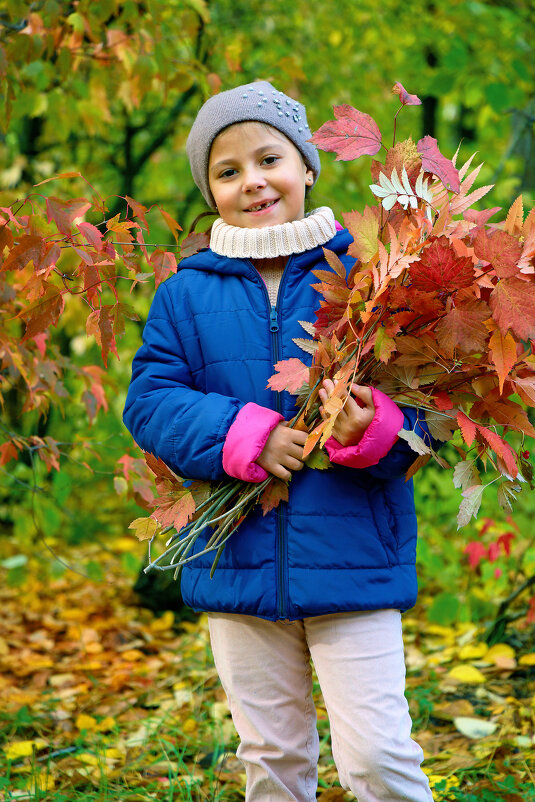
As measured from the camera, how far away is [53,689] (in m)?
3.38

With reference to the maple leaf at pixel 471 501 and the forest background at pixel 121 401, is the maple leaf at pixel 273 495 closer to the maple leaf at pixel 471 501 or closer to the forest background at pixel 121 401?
the maple leaf at pixel 471 501

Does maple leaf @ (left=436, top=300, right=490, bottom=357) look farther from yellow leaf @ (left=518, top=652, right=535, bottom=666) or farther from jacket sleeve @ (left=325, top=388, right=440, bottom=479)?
yellow leaf @ (left=518, top=652, right=535, bottom=666)

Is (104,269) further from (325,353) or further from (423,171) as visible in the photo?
(423,171)

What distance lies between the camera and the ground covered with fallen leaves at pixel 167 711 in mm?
2504

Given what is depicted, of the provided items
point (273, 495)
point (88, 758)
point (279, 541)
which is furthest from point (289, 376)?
point (88, 758)

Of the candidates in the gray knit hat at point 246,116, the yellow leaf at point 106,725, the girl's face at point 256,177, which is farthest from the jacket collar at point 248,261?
the yellow leaf at point 106,725

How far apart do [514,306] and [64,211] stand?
1058mm

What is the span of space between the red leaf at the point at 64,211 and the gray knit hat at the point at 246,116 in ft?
1.28

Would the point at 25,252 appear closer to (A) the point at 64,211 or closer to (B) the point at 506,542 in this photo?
(A) the point at 64,211

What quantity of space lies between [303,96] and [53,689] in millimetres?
4254

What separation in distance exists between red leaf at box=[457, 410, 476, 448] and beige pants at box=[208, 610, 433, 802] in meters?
0.50

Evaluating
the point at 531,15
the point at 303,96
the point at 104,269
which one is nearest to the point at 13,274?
the point at 104,269

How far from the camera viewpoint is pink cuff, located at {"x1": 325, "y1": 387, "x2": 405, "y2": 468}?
169 centimetres

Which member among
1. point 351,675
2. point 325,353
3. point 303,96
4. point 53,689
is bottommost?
point 53,689
